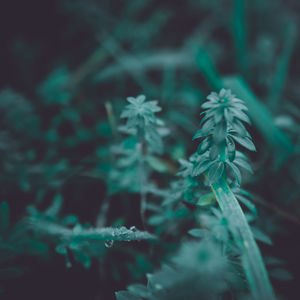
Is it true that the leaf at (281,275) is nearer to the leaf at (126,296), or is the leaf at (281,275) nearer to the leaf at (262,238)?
the leaf at (262,238)

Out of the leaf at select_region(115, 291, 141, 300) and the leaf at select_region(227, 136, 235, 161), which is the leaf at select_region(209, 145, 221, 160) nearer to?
the leaf at select_region(227, 136, 235, 161)

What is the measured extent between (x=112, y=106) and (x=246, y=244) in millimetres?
1861

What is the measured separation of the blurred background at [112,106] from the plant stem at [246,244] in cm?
61

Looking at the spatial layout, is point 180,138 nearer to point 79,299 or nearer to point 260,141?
point 260,141

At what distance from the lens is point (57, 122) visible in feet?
8.20

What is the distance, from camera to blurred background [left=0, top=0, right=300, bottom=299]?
1.94 metres

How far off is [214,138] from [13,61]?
2.65 m

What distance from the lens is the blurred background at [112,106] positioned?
6.36ft

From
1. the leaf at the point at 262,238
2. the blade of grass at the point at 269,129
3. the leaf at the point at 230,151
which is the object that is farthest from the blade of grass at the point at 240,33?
the leaf at the point at 262,238

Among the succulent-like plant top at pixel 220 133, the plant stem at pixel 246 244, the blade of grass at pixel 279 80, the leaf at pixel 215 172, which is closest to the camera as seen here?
the plant stem at pixel 246 244

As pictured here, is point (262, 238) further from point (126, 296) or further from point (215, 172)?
point (126, 296)

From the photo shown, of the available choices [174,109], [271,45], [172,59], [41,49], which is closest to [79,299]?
[174,109]

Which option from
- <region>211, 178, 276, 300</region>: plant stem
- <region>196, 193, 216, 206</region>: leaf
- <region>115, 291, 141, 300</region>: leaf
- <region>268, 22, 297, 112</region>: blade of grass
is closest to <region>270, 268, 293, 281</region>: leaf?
<region>211, 178, 276, 300</region>: plant stem

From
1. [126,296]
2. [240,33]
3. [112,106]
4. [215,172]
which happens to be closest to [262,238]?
[215,172]
